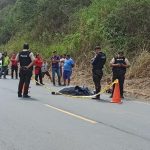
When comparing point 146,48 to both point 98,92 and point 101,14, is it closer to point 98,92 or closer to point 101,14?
point 101,14

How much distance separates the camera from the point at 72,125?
11.2 metres

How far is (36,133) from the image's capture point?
32.6ft

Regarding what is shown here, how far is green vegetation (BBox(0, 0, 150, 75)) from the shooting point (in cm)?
2836

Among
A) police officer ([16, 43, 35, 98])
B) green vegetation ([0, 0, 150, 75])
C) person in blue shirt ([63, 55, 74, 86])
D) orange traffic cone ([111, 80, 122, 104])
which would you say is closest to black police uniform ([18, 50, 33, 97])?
police officer ([16, 43, 35, 98])

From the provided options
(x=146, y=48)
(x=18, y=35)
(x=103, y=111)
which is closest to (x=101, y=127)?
(x=103, y=111)

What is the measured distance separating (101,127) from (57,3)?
32.9 m

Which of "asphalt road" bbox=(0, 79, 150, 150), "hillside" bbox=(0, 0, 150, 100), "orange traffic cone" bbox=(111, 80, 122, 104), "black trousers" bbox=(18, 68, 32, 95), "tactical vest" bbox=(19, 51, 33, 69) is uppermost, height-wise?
"hillside" bbox=(0, 0, 150, 100)

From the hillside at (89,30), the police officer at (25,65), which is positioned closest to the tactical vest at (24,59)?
the police officer at (25,65)

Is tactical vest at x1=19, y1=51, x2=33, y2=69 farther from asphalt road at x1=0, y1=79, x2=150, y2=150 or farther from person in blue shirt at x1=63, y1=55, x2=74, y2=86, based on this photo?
person in blue shirt at x1=63, y1=55, x2=74, y2=86

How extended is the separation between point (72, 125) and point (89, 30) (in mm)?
22195

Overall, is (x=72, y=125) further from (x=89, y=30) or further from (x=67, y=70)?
(x=89, y=30)

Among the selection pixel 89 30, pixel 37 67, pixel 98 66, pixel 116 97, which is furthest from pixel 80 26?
pixel 116 97

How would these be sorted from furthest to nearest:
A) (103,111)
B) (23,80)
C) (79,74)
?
(79,74), (23,80), (103,111)

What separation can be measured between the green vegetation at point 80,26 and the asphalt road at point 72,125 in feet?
39.6
